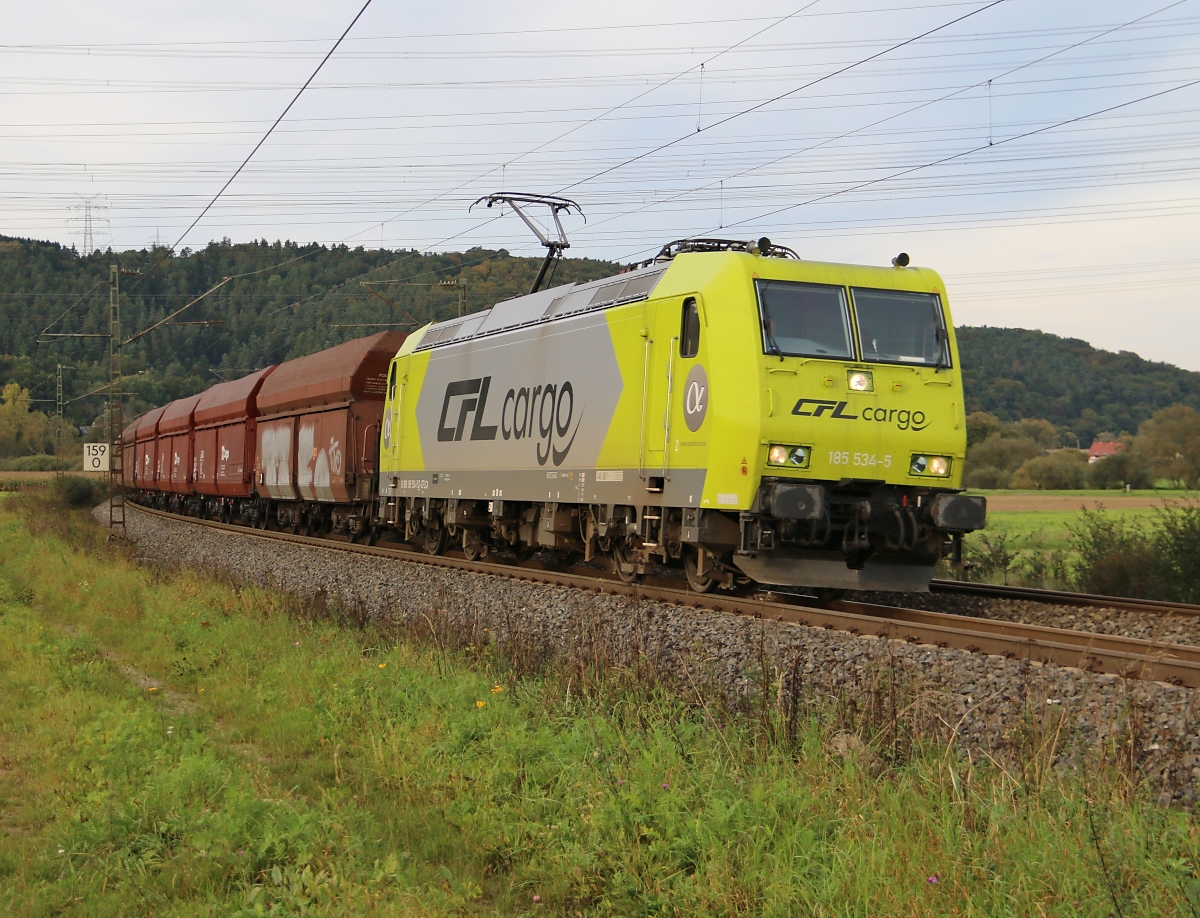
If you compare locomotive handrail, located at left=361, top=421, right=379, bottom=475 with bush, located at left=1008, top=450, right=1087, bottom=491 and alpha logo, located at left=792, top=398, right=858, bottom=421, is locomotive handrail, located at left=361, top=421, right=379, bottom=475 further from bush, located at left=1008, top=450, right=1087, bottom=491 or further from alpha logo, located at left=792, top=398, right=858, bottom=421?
bush, located at left=1008, top=450, right=1087, bottom=491

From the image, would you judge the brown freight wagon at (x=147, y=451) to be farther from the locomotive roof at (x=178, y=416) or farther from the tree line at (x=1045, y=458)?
the tree line at (x=1045, y=458)

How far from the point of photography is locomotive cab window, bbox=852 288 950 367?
12.4 meters

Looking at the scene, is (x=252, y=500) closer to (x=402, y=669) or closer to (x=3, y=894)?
(x=402, y=669)

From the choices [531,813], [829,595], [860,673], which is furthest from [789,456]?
[531,813]

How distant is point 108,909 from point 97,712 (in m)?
4.16

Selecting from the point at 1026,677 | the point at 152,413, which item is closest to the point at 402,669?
the point at 1026,677

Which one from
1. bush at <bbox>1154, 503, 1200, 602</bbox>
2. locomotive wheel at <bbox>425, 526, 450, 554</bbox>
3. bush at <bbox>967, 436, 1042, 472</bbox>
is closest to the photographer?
bush at <bbox>1154, 503, 1200, 602</bbox>

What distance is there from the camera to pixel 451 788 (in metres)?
6.64

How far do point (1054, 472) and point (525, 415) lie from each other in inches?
1717

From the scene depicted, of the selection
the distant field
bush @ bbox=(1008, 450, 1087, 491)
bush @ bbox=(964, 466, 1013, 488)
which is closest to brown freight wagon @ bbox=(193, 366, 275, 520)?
the distant field

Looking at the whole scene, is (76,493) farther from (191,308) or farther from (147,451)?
(191,308)

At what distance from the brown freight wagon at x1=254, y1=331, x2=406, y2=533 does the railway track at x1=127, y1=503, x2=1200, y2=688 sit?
834 cm

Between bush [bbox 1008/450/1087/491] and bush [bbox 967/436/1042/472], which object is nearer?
bush [bbox 1008/450/1087/491]

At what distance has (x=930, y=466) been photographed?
40.4ft
